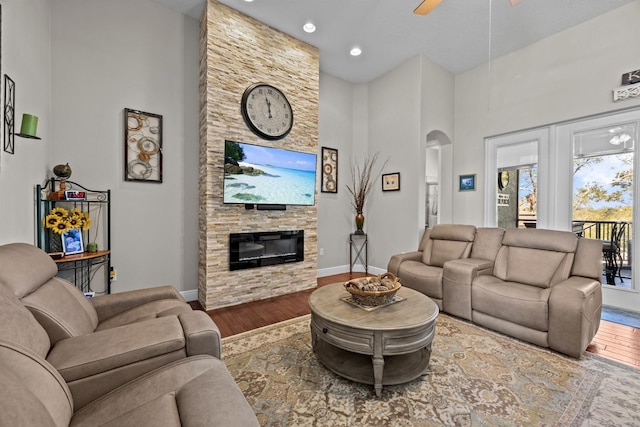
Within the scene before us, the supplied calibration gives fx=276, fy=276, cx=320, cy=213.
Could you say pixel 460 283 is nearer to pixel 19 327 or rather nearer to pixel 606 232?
pixel 606 232

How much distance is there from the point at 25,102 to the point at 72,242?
1.24m

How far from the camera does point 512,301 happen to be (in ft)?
8.14

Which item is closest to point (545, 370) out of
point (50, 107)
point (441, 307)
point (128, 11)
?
point (441, 307)

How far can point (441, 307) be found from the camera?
307 cm

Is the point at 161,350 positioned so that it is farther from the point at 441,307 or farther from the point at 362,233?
the point at 362,233

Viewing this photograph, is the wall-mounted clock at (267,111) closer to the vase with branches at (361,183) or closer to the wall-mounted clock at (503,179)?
the vase with branches at (361,183)

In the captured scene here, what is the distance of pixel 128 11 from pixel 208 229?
8.42 feet

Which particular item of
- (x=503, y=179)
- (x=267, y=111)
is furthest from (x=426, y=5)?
(x=503, y=179)

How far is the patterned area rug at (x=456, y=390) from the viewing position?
1557 mm

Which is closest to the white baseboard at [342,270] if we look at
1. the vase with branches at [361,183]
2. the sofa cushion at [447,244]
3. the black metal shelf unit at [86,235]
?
the vase with branches at [361,183]

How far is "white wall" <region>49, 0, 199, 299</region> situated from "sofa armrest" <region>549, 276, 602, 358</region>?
3.73 metres

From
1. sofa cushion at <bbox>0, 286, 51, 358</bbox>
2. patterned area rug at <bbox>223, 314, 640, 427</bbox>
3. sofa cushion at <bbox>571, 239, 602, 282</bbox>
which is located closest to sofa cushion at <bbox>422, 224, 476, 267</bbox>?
sofa cushion at <bbox>571, 239, 602, 282</bbox>

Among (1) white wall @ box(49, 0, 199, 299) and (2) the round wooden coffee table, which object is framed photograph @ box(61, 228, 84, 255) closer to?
(1) white wall @ box(49, 0, 199, 299)

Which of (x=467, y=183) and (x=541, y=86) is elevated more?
(x=541, y=86)
